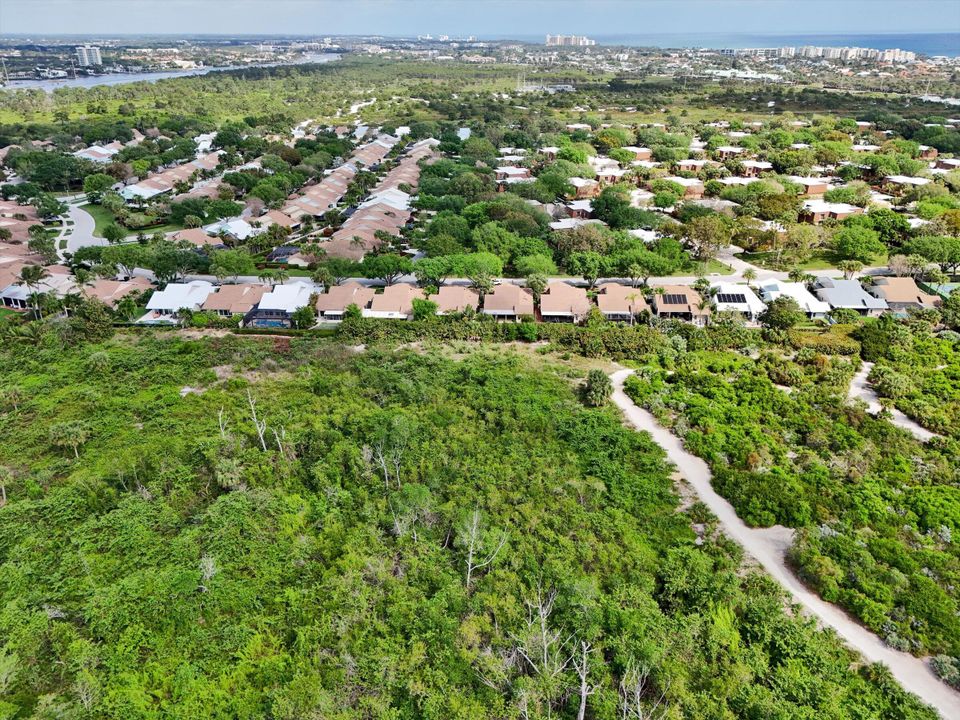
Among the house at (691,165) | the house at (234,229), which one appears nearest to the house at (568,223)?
the house at (691,165)

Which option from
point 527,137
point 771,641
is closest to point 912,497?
point 771,641

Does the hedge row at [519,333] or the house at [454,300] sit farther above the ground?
the house at [454,300]

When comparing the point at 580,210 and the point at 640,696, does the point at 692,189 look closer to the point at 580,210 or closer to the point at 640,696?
the point at 580,210

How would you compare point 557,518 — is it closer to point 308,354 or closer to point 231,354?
point 308,354

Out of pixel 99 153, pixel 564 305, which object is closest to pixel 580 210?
pixel 564 305

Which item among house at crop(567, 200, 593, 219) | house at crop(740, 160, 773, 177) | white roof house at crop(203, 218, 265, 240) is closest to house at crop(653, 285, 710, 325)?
house at crop(567, 200, 593, 219)

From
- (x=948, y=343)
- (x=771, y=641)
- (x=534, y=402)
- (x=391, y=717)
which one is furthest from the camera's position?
(x=948, y=343)

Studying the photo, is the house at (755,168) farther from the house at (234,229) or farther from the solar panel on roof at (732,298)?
the house at (234,229)
